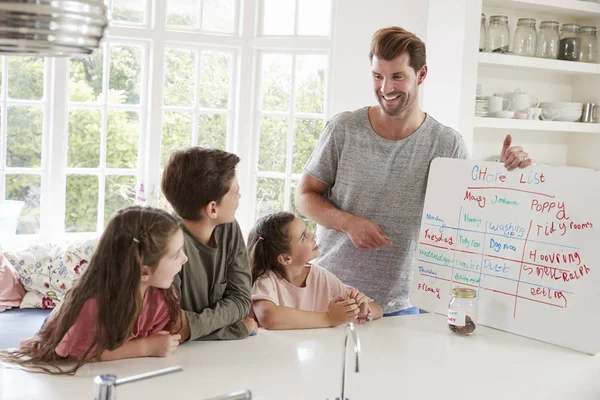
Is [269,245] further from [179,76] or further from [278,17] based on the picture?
[278,17]

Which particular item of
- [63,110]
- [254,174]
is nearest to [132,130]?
[63,110]

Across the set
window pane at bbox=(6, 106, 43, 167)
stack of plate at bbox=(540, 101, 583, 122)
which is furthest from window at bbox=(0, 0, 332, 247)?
stack of plate at bbox=(540, 101, 583, 122)

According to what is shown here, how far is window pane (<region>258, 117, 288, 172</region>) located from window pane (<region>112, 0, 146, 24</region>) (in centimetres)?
100

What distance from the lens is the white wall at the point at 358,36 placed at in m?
Answer: 4.55

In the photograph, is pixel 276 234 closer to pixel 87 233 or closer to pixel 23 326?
pixel 23 326

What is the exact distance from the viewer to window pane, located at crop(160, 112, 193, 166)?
4.90 meters

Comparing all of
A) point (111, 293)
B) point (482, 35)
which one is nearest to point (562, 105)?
point (482, 35)

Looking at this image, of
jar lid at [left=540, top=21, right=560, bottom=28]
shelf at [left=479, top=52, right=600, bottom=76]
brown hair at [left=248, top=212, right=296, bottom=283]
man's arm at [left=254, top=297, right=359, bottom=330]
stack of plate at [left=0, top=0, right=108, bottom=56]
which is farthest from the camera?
jar lid at [left=540, top=21, right=560, bottom=28]

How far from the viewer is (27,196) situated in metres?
4.59

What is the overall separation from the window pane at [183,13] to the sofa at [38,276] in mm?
1508

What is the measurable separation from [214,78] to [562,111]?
85.0 inches

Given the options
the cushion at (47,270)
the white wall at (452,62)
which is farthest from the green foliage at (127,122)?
the white wall at (452,62)

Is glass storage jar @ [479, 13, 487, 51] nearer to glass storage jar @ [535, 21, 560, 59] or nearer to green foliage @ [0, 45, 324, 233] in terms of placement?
glass storage jar @ [535, 21, 560, 59]

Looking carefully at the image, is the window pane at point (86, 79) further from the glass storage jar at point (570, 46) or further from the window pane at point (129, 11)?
the glass storage jar at point (570, 46)
